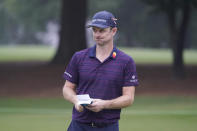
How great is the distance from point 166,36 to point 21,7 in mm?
22361

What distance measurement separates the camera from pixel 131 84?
5160 millimetres

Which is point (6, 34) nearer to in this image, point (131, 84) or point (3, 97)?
point (3, 97)

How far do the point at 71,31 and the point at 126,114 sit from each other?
48.5 feet

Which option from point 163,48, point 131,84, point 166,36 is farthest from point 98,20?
point 163,48

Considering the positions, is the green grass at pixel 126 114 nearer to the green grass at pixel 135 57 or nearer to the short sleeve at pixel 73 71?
the short sleeve at pixel 73 71

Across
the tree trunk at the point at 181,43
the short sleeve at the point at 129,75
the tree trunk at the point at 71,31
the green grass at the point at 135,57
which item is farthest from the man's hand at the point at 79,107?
the green grass at the point at 135,57

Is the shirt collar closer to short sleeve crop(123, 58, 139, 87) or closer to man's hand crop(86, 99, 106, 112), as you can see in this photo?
short sleeve crop(123, 58, 139, 87)

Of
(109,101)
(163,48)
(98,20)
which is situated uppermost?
(98,20)

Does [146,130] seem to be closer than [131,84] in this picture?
No

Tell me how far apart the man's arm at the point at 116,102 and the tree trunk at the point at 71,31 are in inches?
920

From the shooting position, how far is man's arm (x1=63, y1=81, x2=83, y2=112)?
495 cm

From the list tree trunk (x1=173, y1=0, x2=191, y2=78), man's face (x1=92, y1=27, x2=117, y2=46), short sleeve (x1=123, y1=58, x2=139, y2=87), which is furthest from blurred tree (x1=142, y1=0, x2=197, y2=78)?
man's face (x1=92, y1=27, x2=117, y2=46)

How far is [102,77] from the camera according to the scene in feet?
16.7

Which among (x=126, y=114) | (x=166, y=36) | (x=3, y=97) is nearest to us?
(x=126, y=114)
